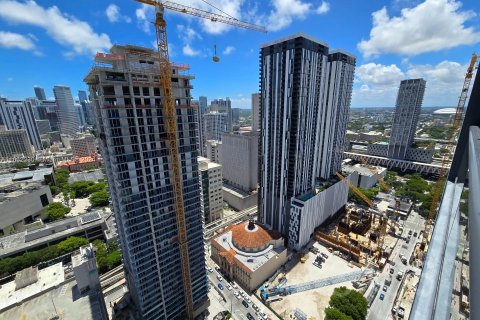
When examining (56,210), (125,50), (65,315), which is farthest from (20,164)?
(125,50)

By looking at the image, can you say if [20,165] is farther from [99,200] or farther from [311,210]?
[311,210]

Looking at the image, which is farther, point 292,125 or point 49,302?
point 292,125

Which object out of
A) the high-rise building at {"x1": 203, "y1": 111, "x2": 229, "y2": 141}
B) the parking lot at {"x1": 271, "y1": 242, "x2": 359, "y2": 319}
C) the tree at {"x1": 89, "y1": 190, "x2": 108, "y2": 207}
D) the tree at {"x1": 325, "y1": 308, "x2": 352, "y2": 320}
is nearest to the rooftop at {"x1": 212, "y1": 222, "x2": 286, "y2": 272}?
the parking lot at {"x1": 271, "y1": 242, "x2": 359, "y2": 319}

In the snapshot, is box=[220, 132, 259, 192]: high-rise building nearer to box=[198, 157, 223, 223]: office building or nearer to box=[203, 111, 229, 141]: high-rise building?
box=[198, 157, 223, 223]: office building

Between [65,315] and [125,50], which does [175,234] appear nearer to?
[65,315]

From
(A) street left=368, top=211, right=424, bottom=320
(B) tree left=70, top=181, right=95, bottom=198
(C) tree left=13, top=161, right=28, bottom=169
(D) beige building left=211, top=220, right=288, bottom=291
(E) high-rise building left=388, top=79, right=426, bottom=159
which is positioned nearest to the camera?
(A) street left=368, top=211, right=424, bottom=320

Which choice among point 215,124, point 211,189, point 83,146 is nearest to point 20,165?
point 83,146
